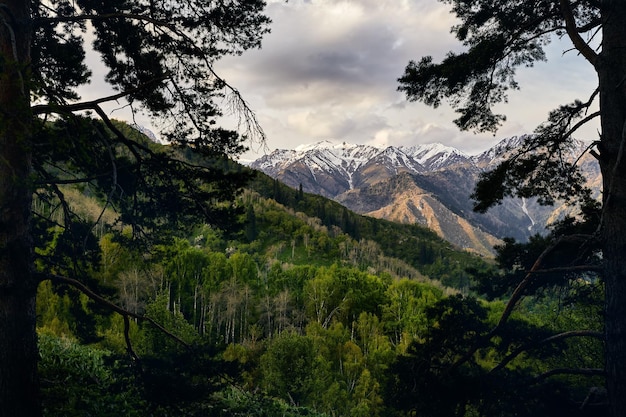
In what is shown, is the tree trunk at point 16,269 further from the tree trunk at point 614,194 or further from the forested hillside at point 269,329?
the tree trunk at point 614,194

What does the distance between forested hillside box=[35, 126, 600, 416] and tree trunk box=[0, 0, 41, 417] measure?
0.85m

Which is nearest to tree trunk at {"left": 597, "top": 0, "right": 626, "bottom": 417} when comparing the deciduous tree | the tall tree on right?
the tall tree on right

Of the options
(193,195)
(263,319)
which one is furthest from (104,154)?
(263,319)

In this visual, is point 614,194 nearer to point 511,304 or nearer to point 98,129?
point 511,304

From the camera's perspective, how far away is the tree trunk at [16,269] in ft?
15.1

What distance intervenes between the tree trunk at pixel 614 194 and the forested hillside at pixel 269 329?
45.2 inches

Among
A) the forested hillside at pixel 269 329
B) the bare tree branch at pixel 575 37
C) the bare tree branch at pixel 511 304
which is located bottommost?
the forested hillside at pixel 269 329

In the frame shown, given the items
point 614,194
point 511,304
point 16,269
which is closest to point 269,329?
point 511,304

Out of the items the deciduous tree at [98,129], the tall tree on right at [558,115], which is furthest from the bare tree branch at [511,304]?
the deciduous tree at [98,129]

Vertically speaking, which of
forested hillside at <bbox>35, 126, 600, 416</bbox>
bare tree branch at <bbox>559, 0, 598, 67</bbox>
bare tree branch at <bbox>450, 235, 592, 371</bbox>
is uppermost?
bare tree branch at <bbox>559, 0, 598, 67</bbox>

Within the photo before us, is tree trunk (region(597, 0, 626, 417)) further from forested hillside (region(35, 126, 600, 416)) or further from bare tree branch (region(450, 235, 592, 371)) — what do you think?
forested hillside (region(35, 126, 600, 416))

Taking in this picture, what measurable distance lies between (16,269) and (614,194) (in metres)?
6.78

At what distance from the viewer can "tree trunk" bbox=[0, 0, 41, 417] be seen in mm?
4590

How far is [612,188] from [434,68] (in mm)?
3231
